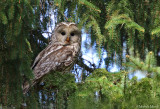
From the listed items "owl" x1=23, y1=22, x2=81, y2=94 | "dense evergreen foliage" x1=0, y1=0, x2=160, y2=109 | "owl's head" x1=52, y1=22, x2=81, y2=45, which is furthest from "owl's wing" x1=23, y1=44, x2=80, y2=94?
"dense evergreen foliage" x1=0, y1=0, x2=160, y2=109

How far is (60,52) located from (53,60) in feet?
0.75

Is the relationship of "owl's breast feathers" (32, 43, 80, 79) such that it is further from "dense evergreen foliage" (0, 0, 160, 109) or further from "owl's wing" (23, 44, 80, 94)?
"dense evergreen foliage" (0, 0, 160, 109)

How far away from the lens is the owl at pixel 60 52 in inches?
153

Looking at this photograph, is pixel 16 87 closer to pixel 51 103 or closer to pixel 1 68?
pixel 1 68

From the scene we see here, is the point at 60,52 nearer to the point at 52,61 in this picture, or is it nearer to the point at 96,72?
the point at 52,61

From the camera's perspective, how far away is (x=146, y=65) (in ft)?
5.34

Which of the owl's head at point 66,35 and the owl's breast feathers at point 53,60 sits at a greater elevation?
the owl's head at point 66,35

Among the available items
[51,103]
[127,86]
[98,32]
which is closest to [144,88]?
[127,86]

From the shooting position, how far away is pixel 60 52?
163 inches

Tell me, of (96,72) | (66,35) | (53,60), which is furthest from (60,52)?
(96,72)

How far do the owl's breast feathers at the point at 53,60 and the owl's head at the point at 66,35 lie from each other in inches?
9.2

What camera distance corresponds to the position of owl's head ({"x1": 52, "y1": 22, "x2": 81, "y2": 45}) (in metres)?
4.32

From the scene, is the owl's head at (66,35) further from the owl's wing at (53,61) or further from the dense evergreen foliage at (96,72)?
the dense evergreen foliage at (96,72)

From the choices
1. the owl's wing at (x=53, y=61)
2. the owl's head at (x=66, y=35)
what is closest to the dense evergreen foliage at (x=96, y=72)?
the owl's wing at (x=53, y=61)
